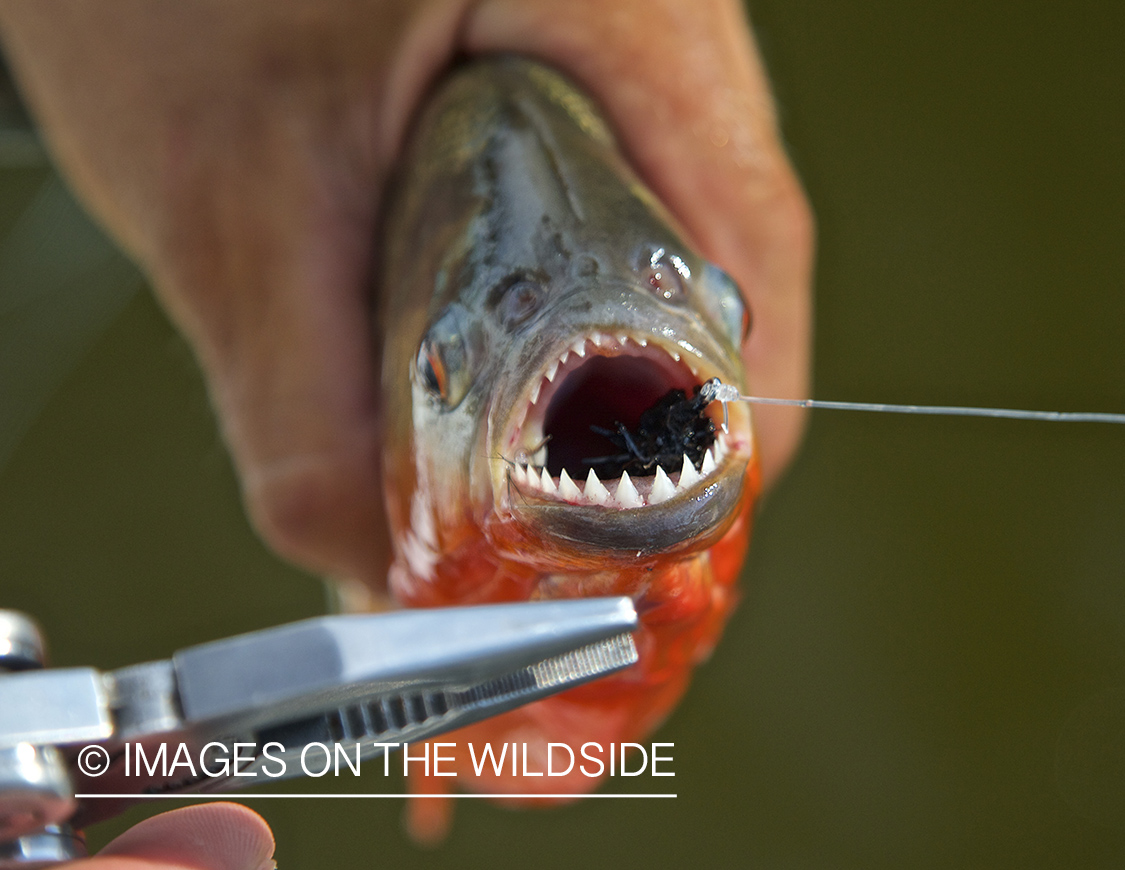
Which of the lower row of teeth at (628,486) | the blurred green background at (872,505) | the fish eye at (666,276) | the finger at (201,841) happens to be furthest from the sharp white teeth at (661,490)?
the blurred green background at (872,505)

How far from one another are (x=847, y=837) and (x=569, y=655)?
1976 mm

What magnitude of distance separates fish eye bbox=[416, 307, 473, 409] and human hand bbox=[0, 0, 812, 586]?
1.15 feet

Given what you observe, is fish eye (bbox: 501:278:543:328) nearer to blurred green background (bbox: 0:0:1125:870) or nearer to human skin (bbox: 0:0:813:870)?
human skin (bbox: 0:0:813:870)

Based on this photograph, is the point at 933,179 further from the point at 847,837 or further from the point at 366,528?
the point at 366,528

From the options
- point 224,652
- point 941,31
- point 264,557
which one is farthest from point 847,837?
point 941,31

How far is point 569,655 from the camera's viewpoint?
38.3 inches

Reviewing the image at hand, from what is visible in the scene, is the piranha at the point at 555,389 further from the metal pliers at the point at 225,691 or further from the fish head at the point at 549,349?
the metal pliers at the point at 225,691

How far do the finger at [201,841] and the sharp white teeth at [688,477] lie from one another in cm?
51

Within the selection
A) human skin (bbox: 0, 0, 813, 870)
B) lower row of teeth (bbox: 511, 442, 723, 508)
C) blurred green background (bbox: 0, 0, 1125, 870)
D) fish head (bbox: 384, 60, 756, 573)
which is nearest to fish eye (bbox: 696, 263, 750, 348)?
fish head (bbox: 384, 60, 756, 573)

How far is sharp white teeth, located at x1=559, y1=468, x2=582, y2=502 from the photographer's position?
96cm

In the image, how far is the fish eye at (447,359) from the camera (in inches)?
47.6

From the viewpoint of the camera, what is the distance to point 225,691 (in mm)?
859

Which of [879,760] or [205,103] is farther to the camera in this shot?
[879,760]

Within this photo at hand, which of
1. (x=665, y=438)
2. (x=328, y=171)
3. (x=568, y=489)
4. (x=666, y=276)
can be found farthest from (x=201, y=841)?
(x=328, y=171)
